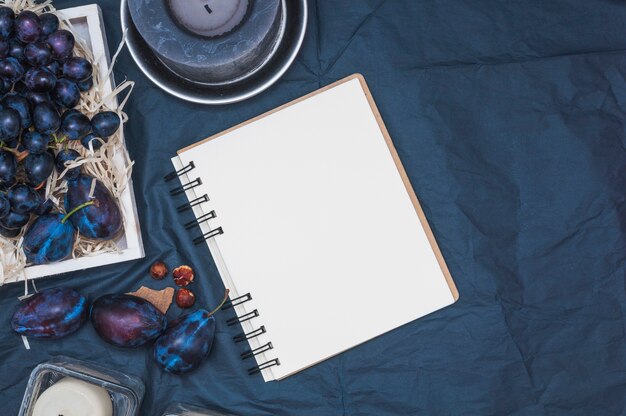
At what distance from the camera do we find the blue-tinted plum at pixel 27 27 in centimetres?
60

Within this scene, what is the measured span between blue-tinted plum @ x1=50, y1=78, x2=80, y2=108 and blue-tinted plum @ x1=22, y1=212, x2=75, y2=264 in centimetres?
11

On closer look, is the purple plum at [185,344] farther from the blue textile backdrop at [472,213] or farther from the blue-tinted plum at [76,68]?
the blue-tinted plum at [76,68]

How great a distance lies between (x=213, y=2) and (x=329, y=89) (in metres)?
0.15

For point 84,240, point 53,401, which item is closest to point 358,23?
point 84,240

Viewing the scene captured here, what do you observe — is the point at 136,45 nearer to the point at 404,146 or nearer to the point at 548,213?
the point at 404,146

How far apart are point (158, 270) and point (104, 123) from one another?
0.52 feet

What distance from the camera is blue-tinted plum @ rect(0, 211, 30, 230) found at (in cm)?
62

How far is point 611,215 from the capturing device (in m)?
0.69

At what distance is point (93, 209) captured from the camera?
2.05 ft

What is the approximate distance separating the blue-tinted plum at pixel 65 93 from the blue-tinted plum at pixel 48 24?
0.14 ft

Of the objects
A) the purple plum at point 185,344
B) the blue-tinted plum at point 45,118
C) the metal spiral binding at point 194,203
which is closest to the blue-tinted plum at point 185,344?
the purple plum at point 185,344

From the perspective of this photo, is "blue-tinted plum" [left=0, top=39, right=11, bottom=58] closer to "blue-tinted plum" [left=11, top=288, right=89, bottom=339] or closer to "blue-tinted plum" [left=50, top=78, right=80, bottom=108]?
"blue-tinted plum" [left=50, top=78, right=80, bottom=108]

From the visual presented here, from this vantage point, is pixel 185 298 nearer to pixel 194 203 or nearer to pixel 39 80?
pixel 194 203

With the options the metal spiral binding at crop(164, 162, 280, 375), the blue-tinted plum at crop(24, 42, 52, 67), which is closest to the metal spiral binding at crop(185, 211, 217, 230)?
the metal spiral binding at crop(164, 162, 280, 375)
